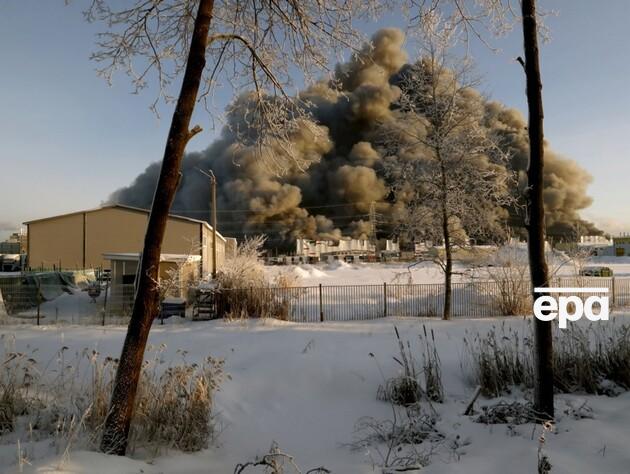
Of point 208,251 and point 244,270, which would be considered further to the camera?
point 208,251

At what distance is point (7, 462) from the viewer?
2295 mm

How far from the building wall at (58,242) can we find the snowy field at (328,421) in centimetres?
2210

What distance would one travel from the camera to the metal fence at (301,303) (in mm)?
10625

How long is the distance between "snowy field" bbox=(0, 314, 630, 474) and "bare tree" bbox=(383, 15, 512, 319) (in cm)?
438

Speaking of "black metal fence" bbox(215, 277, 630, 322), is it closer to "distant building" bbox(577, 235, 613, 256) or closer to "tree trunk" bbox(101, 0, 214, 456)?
"tree trunk" bbox(101, 0, 214, 456)

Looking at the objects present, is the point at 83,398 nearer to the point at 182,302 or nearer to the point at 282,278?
the point at 182,302

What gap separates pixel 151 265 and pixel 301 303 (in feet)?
29.9

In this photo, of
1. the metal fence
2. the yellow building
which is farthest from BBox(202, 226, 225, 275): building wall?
the metal fence

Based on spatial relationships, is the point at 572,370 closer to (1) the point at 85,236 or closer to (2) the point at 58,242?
(1) the point at 85,236

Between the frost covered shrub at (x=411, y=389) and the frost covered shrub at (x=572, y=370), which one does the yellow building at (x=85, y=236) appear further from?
the frost covered shrub at (x=572, y=370)

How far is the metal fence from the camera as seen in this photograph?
34.9 ft

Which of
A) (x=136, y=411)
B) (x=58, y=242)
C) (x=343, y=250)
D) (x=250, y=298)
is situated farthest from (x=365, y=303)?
(x=343, y=250)

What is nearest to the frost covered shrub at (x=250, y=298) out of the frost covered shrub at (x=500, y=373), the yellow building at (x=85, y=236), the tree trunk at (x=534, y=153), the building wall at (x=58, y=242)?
the frost covered shrub at (x=500, y=373)

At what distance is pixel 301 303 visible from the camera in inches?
461
